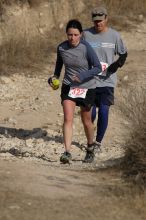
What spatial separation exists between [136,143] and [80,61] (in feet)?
4.29

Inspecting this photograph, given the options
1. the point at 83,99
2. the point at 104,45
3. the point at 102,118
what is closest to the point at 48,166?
the point at 83,99

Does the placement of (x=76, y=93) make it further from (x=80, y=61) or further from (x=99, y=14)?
(x=99, y=14)

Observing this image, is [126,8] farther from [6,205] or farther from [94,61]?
[6,205]

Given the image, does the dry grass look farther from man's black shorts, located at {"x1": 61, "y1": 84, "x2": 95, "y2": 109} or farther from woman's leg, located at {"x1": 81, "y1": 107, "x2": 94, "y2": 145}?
woman's leg, located at {"x1": 81, "y1": 107, "x2": 94, "y2": 145}

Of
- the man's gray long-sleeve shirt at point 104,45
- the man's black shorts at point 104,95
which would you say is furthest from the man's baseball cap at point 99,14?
the man's black shorts at point 104,95

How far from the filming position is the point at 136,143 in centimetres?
695

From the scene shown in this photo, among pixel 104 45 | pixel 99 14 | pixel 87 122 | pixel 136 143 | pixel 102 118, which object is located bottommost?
pixel 102 118

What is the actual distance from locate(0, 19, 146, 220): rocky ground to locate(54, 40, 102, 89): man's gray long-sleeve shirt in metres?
0.55

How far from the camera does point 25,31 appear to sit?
1433 cm

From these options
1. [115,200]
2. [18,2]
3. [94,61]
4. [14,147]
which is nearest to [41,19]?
[18,2]

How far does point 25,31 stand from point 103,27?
6199mm

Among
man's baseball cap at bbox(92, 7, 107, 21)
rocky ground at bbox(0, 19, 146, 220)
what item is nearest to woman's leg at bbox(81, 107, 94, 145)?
rocky ground at bbox(0, 19, 146, 220)

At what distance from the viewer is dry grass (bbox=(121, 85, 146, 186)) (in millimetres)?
6789

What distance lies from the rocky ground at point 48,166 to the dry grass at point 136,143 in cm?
14
